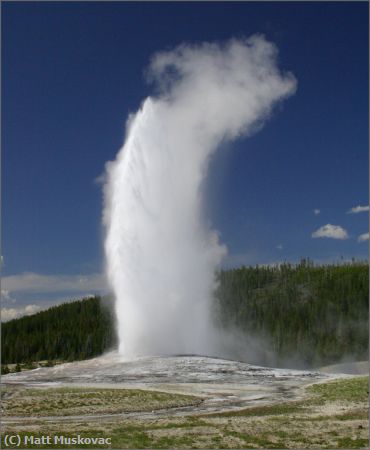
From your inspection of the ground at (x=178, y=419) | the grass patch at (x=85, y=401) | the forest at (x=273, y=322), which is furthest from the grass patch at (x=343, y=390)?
the forest at (x=273, y=322)

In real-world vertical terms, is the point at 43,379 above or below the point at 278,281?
below

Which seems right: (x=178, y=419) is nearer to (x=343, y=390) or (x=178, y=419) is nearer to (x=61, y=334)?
(x=343, y=390)

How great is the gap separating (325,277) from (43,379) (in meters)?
113

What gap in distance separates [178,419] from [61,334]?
101336 millimetres

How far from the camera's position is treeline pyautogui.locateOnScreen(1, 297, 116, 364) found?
117 m

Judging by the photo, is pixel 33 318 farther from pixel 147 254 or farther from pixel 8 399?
pixel 8 399

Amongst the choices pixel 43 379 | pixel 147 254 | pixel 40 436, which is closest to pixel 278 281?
pixel 147 254

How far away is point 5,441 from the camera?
21.2 m

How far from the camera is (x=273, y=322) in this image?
12356 cm

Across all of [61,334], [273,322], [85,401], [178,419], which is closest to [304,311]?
[273,322]

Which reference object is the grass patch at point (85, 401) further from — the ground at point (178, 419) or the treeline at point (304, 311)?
the treeline at point (304, 311)

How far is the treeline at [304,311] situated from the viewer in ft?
368

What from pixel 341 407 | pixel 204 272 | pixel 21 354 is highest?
pixel 204 272

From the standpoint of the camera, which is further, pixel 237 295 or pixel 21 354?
pixel 237 295
